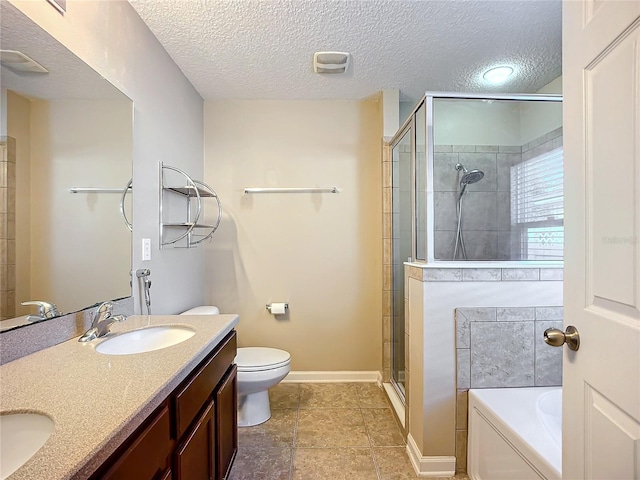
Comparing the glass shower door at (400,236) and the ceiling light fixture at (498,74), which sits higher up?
the ceiling light fixture at (498,74)

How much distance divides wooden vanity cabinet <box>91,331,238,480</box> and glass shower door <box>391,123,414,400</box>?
124 centimetres

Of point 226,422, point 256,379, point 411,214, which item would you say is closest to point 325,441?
point 256,379

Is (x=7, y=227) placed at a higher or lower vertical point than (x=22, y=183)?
lower

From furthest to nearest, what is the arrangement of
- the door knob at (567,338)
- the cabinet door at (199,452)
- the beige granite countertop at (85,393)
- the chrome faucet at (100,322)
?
the chrome faucet at (100,322) → the cabinet door at (199,452) → the door knob at (567,338) → the beige granite countertop at (85,393)

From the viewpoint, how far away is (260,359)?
198cm

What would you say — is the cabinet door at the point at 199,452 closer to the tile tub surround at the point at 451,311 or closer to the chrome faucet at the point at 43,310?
Answer: the chrome faucet at the point at 43,310

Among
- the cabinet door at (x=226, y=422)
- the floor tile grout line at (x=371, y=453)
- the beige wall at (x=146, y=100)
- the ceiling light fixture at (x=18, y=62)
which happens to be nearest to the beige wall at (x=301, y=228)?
the beige wall at (x=146, y=100)

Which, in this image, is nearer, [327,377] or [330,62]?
[330,62]

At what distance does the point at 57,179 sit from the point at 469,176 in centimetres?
223

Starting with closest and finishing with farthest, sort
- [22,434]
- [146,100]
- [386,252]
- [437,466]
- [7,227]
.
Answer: [22,434] → [7,227] → [437,466] → [146,100] → [386,252]

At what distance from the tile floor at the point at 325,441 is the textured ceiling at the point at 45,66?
6.14ft

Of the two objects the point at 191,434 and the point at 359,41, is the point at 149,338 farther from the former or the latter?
the point at 359,41

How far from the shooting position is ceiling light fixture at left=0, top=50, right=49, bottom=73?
0.89 metres

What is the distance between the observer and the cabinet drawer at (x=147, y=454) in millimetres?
603
